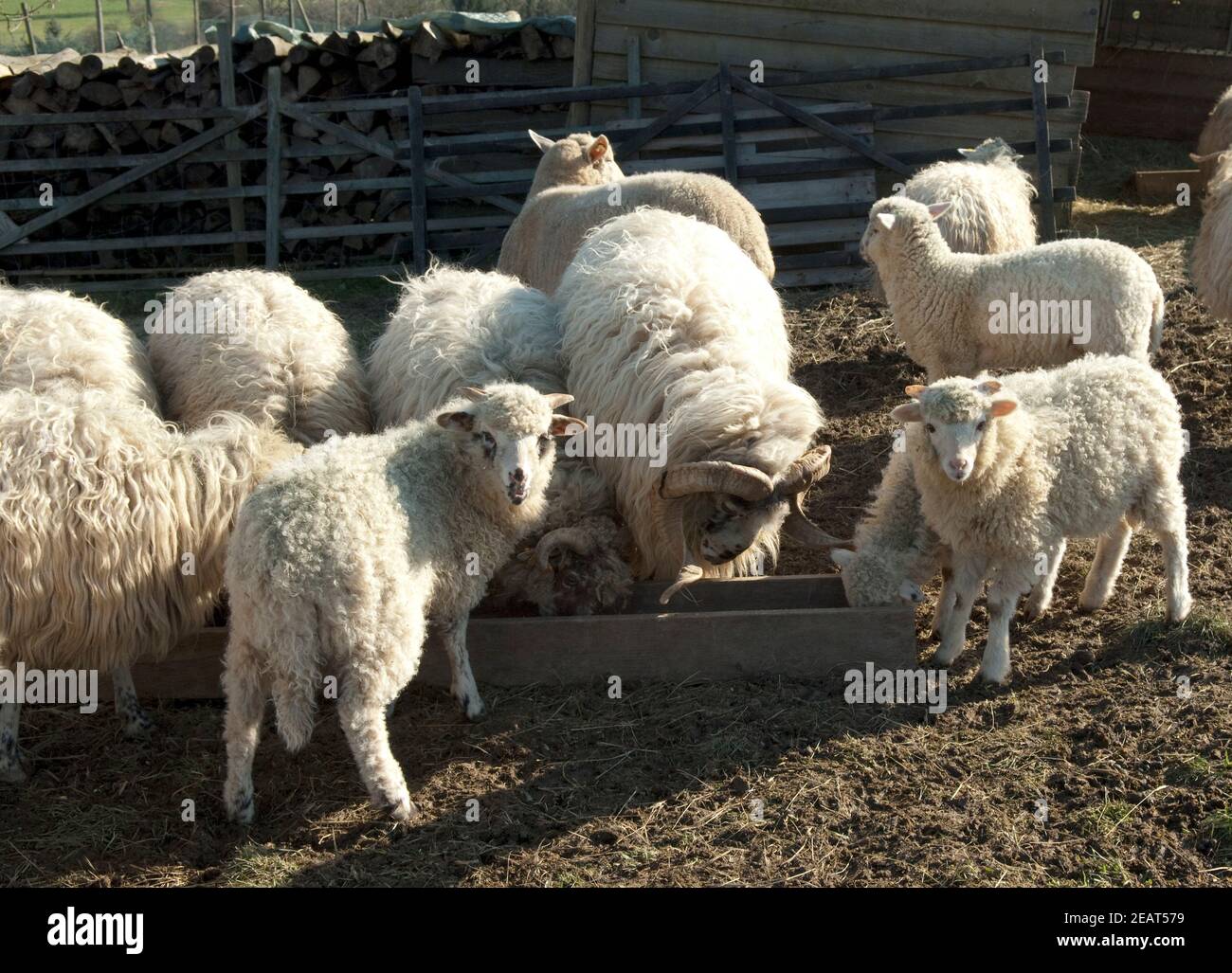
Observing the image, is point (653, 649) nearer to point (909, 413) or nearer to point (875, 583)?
point (875, 583)

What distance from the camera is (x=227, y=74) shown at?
12.7m

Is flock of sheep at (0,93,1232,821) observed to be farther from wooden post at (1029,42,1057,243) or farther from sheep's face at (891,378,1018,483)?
wooden post at (1029,42,1057,243)

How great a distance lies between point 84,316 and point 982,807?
192 inches

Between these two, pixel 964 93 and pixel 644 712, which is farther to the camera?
pixel 964 93

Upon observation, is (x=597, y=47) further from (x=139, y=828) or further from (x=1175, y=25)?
(x=139, y=828)

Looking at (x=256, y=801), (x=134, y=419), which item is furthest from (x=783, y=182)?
(x=256, y=801)

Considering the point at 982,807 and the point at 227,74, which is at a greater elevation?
the point at 227,74

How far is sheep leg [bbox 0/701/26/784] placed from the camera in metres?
5.04

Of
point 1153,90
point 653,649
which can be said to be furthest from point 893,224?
point 1153,90

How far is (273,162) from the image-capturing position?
1253cm

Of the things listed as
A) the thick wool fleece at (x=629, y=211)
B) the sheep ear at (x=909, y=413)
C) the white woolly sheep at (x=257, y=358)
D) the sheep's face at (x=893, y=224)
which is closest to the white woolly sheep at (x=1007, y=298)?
the sheep's face at (x=893, y=224)

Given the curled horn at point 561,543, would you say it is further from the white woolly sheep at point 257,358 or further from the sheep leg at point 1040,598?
the sheep leg at point 1040,598

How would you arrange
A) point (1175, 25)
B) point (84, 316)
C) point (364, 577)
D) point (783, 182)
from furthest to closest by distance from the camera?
point (1175, 25) < point (783, 182) < point (84, 316) < point (364, 577)

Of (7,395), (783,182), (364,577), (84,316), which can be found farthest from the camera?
(783,182)
